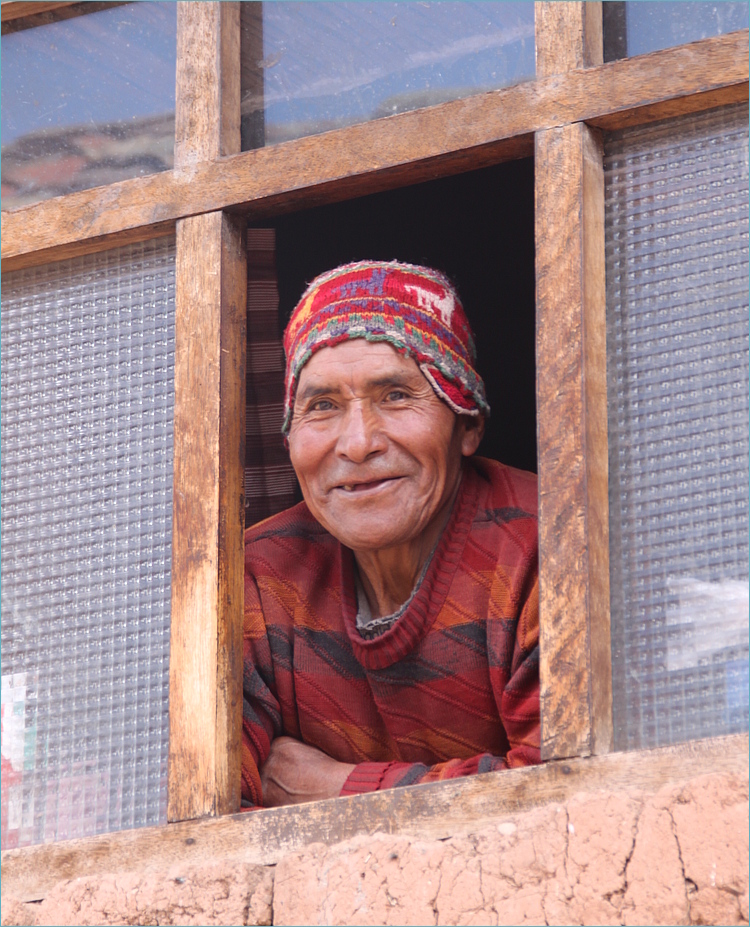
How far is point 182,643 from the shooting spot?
3.87 metres

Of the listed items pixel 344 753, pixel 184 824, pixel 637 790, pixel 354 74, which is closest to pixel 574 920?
pixel 637 790

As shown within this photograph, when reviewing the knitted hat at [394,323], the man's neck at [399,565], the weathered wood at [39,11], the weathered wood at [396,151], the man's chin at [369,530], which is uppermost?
the weathered wood at [39,11]

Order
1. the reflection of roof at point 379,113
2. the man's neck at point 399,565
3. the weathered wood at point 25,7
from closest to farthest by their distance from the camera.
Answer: the reflection of roof at point 379,113 → the man's neck at point 399,565 → the weathered wood at point 25,7

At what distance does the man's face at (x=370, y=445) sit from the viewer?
4.27 meters

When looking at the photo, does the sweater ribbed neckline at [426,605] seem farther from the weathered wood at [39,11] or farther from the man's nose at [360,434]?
the weathered wood at [39,11]

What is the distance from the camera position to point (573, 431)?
11.7 ft

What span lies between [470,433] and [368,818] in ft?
4.05

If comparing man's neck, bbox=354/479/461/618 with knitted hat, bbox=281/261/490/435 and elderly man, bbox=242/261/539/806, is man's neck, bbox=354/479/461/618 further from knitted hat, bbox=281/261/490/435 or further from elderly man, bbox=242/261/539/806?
knitted hat, bbox=281/261/490/435

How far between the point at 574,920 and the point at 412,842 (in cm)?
35

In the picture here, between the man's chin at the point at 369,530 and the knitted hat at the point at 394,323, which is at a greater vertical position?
the knitted hat at the point at 394,323

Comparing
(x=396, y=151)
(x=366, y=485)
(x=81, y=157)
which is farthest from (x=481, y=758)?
(x=81, y=157)

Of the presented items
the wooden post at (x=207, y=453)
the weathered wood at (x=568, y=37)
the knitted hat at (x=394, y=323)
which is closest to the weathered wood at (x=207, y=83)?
the wooden post at (x=207, y=453)

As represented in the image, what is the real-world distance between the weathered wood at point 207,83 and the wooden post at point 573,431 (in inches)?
30.1

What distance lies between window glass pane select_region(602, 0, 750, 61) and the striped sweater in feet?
3.52
